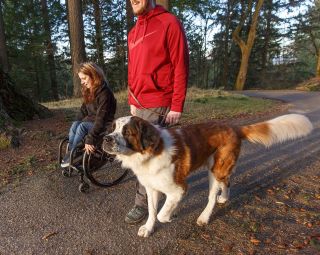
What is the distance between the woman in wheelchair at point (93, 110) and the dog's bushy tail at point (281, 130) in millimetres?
1987

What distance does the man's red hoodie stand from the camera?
3344 millimetres

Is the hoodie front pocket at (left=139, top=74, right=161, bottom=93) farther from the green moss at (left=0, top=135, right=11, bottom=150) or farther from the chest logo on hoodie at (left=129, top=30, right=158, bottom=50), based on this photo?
the green moss at (left=0, top=135, right=11, bottom=150)

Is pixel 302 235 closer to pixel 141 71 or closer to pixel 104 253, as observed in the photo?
pixel 104 253

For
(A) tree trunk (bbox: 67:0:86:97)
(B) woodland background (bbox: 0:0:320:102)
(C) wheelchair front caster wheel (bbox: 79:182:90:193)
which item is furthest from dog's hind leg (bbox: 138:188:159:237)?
(B) woodland background (bbox: 0:0:320:102)

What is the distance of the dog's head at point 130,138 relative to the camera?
310 cm

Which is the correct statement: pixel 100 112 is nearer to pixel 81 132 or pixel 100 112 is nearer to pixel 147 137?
pixel 81 132

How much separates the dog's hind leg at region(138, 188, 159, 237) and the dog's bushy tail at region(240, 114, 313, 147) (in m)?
1.50

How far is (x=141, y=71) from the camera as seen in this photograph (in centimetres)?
351

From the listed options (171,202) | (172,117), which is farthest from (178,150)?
(171,202)

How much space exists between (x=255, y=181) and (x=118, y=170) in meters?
2.30

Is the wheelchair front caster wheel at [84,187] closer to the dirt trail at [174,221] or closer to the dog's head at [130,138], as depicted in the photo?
the dirt trail at [174,221]

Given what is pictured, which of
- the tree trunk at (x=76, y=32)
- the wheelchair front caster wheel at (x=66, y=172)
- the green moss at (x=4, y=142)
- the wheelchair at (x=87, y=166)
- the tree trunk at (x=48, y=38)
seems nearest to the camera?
the wheelchair at (x=87, y=166)

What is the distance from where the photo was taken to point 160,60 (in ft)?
11.3

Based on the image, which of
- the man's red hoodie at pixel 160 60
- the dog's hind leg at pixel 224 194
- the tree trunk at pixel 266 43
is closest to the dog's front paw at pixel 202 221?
the dog's hind leg at pixel 224 194
